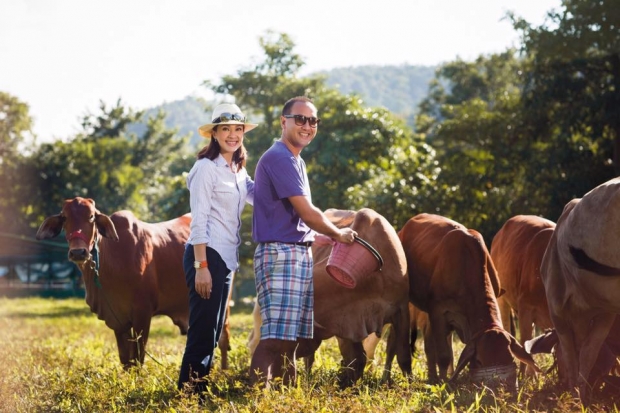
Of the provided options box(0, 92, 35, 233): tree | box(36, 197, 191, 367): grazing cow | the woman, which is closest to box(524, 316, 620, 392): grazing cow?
the woman

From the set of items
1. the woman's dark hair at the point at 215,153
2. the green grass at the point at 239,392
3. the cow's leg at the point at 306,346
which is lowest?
the green grass at the point at 239,392

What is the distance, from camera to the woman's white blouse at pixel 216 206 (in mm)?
6828

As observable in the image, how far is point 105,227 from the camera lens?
9.27 metres

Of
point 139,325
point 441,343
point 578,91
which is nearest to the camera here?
point 441,343

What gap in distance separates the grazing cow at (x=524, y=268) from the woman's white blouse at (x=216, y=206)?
11.9ft

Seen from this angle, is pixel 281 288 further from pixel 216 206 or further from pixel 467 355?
pixel 467 355

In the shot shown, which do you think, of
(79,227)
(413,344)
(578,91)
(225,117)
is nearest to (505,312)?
(413,344)

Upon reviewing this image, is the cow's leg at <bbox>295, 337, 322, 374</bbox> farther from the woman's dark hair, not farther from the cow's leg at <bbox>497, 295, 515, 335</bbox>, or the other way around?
the cow's leg at <bbox>497, 295, 515, 335</bbox>

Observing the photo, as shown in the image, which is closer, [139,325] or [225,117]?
[225,117]

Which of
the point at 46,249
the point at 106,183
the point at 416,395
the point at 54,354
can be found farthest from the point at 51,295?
the point at 416,395

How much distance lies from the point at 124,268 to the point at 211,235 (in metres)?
2.97

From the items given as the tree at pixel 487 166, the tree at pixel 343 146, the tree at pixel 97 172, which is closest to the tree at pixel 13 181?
the tree at pixel 97 172

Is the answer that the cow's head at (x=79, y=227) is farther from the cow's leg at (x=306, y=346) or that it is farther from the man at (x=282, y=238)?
the man at (x=282, y=238)

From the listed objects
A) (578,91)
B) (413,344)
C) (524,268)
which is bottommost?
(413,344)
